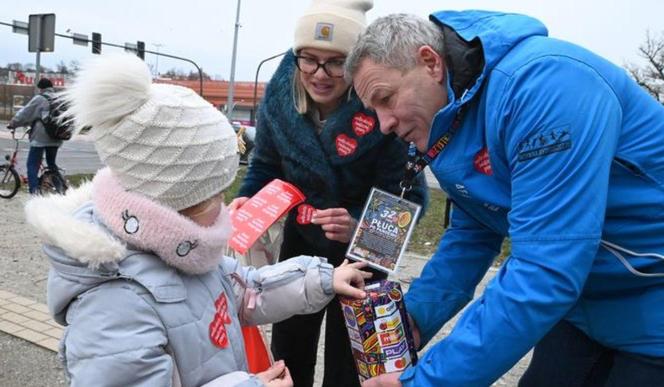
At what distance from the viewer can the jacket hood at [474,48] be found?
1.38 m

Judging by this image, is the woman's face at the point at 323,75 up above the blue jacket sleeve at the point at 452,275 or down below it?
above

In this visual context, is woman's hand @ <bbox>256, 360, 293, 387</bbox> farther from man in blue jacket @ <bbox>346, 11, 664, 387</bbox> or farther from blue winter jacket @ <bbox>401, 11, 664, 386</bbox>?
blue winter jacket @ <bbox>401, 11, 664, 386</bbox>

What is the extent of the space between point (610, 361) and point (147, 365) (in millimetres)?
1214

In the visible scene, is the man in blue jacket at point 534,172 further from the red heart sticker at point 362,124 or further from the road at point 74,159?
the road at point 74,159

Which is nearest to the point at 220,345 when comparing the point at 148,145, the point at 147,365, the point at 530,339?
the point at 147,365

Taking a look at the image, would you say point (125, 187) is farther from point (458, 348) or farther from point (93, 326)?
point (458, 348)

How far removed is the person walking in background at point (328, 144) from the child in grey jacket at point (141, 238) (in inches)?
25.3

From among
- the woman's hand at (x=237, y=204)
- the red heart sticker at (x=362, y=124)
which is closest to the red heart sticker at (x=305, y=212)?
the woman's hand at (x=237, y=204)

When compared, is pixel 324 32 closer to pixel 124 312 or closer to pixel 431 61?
pixel 431 61

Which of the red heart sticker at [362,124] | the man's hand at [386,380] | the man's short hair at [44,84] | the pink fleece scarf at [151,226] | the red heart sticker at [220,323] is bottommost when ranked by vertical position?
the man's short hair at [44,84]

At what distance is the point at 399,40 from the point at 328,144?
72cm

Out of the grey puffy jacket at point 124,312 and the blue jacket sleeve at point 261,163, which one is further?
the blue jacket sleeve at point 261,163

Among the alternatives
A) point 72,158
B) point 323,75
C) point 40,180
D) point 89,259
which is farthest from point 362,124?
point 72,158

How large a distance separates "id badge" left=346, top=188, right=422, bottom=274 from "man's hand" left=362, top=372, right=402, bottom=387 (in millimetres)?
356
